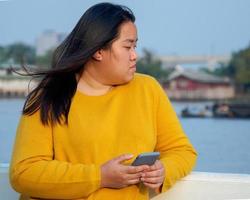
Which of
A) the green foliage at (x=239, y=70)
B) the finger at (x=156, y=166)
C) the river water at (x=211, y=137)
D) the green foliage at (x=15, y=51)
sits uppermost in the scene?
the green foliage at (x=15, y=51)

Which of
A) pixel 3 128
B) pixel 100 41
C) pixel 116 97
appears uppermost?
pixel 100 41

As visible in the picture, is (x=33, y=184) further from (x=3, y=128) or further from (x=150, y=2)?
(x=150, y=2)

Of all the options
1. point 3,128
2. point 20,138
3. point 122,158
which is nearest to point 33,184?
point 20,138

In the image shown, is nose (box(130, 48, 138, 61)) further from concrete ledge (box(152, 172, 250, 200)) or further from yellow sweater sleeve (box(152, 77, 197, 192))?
concrete ledge (box(152, 172, 250, 200))

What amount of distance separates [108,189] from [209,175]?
13.0 inches

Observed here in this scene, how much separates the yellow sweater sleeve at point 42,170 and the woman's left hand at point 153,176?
109mm

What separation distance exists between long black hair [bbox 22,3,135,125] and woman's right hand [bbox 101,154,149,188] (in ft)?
0.53

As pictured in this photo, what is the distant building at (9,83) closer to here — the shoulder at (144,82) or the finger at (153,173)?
the shoulder at (144,82)

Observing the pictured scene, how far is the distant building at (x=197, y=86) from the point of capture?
1.94 metres

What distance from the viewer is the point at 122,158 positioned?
3.57ft

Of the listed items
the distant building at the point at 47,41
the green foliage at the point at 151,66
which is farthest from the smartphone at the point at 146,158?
the green foliage at the point at 151,66

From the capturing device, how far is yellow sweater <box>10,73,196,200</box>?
1131 millimetres

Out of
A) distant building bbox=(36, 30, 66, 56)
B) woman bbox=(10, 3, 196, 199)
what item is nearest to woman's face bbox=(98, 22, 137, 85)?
woman bbox=(10, 3, 196, 199)

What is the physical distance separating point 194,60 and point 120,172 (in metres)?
1.03
